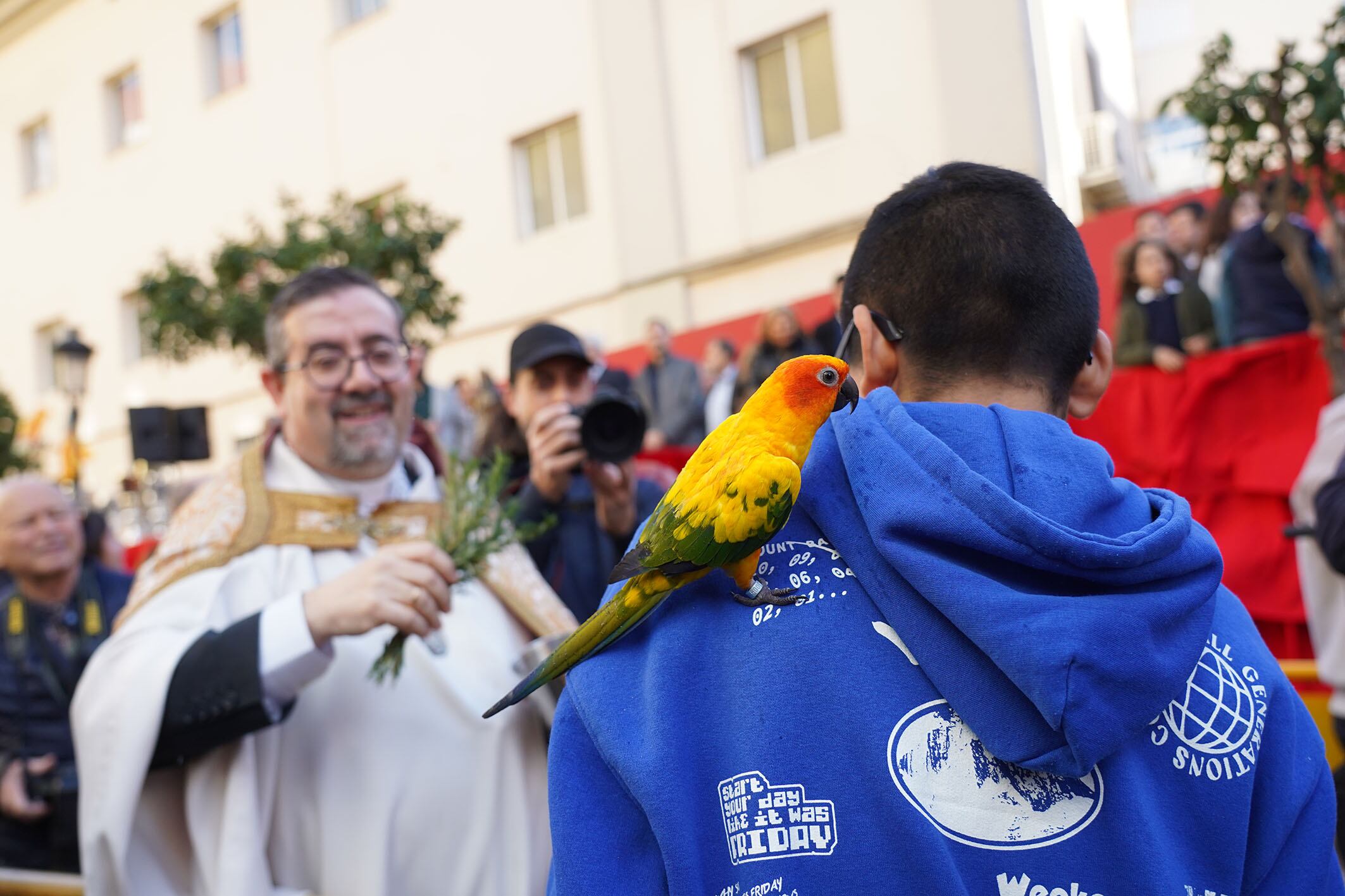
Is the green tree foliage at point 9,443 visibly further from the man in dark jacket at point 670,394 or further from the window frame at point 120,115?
the man in dark jacket at point 670,394

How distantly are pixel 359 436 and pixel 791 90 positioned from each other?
9.56 meters

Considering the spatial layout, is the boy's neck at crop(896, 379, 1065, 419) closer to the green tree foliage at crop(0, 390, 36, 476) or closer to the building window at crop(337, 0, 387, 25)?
the building window at crop(337, 0, 387, 25)

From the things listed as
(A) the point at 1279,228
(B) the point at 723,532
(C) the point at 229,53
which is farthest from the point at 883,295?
(C) the point at 229,53

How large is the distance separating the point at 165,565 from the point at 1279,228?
15.9ft

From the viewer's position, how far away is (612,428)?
2838mm

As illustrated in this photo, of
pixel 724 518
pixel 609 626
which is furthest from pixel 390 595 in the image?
pixel 724 518

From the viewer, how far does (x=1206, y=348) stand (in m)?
6.42

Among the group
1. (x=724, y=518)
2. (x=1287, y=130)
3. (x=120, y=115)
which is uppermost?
(x=120, y=115)

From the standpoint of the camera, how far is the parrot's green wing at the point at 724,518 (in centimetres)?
116

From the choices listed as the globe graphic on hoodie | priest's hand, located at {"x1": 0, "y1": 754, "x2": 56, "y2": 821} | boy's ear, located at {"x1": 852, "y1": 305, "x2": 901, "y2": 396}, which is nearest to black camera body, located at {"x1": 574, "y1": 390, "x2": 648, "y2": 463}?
boy's ear, located at {"x1": 852, "y1": 305, "x2": 901, "y2": 396}

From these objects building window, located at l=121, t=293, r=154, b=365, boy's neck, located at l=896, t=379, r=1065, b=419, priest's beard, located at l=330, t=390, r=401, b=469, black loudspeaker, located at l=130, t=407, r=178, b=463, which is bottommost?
boy's neck, located at l=896, t=379, r=1065, b=419

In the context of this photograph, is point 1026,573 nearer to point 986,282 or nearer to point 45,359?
point 986,282

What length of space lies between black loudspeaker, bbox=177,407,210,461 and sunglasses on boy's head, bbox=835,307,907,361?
23.6 feet

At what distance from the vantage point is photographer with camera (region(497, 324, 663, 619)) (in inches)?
112
